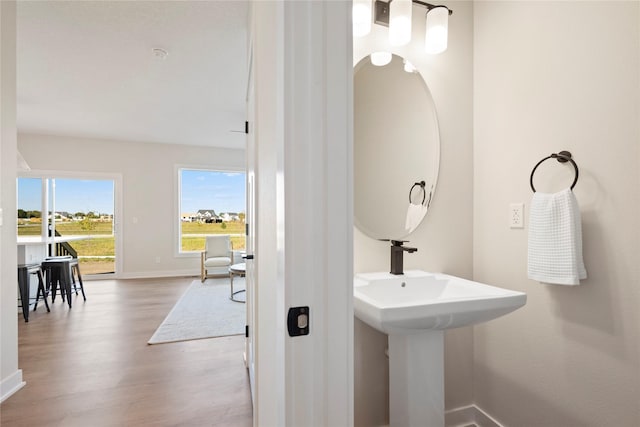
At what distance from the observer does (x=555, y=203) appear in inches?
51.5

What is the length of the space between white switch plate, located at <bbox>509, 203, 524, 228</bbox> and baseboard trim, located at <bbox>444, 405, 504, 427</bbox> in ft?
3.28

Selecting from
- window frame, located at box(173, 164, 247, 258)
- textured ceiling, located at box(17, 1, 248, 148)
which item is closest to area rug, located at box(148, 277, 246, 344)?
window frame, located at box(173, 164, 247, 258)

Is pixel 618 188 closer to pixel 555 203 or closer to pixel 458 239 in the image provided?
pixel 555 203

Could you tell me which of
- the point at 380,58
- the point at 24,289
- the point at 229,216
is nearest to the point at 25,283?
the point at 24,289

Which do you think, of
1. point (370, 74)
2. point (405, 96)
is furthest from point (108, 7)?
point (405, 96)

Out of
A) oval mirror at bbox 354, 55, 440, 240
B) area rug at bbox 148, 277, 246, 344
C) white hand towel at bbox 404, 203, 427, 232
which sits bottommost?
area rug at bbox 148, 277, 246, 344

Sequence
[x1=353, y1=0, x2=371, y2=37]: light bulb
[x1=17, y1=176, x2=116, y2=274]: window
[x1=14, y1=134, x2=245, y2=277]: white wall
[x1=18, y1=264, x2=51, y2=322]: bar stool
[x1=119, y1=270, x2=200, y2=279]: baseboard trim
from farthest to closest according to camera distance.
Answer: [x1=119, y1=270, x2=200, y2=279]: baseboard trim < [x1=14, y1=134, x2=245, y2=277]: white wall < [x1=17, y1=176, x2=116, y2=274]: window < [x1=18, y1=264, x2=51, y2=322]: bar stool < [x1=353, y1=0, x2=371, y2=37]: light bulb

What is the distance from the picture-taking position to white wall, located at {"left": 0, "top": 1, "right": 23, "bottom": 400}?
2.02 m

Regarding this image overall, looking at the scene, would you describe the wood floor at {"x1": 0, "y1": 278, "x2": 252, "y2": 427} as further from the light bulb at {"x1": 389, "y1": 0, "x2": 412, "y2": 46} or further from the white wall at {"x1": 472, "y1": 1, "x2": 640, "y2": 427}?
the light bulb at {"x1": 389, "y1": 0, "x2": 412, "y2": 46}

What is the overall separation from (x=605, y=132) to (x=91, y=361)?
3452 mm

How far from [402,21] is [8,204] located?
8.60 feet

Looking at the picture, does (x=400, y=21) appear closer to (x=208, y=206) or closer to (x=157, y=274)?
(x=208, y=206)

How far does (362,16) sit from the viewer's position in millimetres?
1463

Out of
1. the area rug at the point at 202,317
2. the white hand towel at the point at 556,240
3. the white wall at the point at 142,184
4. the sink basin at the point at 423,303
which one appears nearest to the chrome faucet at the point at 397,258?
the sink basin at the point at 423,303
